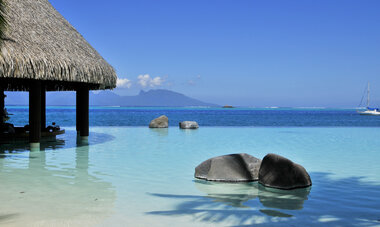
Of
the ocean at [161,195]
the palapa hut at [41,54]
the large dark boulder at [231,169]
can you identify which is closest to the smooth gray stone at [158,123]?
the palapa hut at [41,54]

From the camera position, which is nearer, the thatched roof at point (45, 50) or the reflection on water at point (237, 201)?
the reflection on water at point (237, 201)

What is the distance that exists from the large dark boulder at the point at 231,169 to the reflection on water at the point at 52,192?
178cm

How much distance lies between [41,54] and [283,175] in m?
6.70

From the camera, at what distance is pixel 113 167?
8.23 m

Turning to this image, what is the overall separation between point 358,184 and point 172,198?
3447 millimetres

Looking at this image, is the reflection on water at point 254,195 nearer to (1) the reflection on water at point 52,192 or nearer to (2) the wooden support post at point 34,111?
(1) the reflection on water at point 52,192

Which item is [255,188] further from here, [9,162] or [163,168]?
[9,162]

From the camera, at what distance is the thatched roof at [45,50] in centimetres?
910

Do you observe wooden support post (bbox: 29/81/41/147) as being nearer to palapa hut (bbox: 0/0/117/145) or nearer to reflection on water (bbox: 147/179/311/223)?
palapa hut (bbox: 0/0/117/145)

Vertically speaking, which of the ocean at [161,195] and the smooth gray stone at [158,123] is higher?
the smooth gray stone at [158,123]

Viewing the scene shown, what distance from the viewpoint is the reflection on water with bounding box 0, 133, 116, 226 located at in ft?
14.9

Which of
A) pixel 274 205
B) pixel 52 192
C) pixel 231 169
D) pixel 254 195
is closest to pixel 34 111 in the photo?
pixel 52 192

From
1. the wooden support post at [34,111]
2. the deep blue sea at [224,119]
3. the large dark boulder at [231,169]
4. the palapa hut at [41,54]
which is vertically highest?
the palapa hut at [41,54]

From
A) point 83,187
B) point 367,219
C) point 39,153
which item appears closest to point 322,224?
point 367,219
